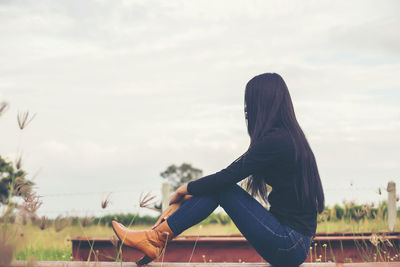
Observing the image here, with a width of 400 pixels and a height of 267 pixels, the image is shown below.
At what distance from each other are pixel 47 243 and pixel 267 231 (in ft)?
16.1

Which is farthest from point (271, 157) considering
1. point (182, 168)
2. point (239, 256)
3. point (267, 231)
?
point (182, 168)

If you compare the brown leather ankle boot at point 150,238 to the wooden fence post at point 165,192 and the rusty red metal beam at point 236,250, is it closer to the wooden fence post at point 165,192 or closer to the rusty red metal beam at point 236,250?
the rusty red metal beam at point 236,250

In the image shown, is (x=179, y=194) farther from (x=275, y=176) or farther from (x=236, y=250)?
(x=236, y=250)

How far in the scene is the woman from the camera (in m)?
2.99

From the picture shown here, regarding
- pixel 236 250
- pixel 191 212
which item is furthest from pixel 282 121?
pixel 236 250

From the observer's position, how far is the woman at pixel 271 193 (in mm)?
2988

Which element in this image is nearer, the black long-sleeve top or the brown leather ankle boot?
the black long-sleeve top

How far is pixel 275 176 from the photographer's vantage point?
3090 mm

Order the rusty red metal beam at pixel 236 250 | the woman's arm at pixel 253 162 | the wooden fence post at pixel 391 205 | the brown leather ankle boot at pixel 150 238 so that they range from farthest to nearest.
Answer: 1. the wooden fence post at pixel 391 205
2. the rusty red metal beam at pixel 236 250
3. the brown leather ankle boot at pixel 150 238
4. the woman's arm at pixel 253 162

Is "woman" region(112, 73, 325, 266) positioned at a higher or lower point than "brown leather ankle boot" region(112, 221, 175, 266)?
higher

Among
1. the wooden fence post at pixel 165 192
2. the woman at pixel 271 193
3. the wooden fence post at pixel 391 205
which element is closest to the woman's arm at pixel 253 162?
the woman at pixel 271 193

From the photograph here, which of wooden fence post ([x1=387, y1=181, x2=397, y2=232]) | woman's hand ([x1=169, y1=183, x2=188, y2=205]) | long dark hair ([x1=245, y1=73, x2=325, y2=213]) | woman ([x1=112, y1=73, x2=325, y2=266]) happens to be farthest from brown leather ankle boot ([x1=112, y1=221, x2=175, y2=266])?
wooden fence post ([x1=387, y1=181, x2=397, y2=232])

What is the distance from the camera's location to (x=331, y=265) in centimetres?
315

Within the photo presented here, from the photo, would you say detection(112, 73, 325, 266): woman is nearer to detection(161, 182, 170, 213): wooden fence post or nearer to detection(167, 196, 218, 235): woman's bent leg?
detection(167, 196, 218, 235): woman's bent leg
